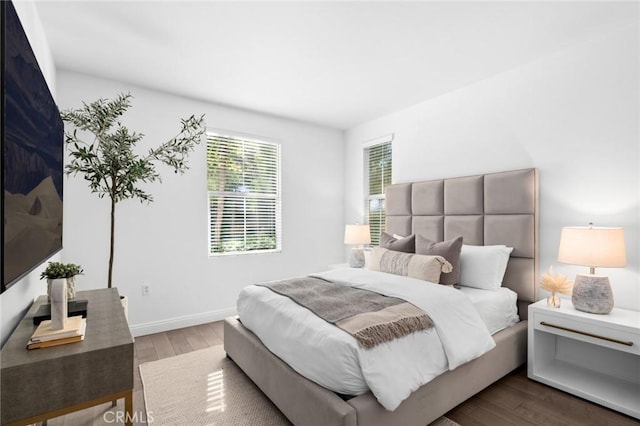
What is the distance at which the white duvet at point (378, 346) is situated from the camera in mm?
1563

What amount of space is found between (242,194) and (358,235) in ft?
5.26

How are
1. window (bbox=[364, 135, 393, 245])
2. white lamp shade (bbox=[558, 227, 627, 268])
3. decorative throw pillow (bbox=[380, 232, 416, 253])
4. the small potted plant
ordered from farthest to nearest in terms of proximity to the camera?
window (bbox=[364, 135, 393, 245]) → decorative throw pillow (bbox=[380, 232, 416, 253]) → white lamp shade (bbox=[558, 227, 627, 268]) → the small potted plant

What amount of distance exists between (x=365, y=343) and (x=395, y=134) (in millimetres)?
3160

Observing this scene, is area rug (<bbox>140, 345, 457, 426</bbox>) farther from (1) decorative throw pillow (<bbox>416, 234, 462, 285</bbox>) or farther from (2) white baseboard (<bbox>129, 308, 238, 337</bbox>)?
(1) decorative throw pillow (<bbox>416, 234, 462, 285</bbox>)

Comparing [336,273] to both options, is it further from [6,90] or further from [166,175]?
[6,90]

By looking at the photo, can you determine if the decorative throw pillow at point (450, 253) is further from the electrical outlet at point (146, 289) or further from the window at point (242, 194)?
the electrical outlet at point (146, 289)

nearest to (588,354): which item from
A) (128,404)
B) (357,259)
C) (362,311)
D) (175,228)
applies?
(362,311)

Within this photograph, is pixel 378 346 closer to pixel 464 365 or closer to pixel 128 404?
pixel 464 365

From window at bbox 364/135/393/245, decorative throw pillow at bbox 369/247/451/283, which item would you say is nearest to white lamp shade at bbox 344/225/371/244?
window at bbox 364/135/393/245

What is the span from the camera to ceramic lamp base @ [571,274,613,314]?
219cm

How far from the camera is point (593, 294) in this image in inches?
87.4

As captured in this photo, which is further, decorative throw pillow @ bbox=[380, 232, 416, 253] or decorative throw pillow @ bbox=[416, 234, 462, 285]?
decorative throw pillow @ bbox=[380, 232, 416, 253]

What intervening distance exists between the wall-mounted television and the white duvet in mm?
1313

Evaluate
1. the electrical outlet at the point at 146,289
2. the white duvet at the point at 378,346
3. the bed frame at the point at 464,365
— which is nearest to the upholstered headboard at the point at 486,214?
the bed frame at the point at 464,365
